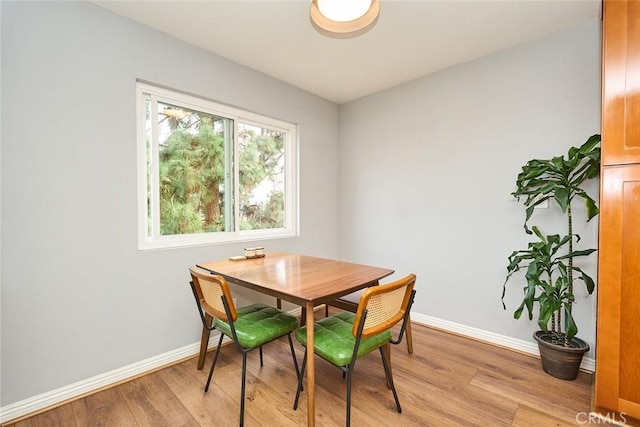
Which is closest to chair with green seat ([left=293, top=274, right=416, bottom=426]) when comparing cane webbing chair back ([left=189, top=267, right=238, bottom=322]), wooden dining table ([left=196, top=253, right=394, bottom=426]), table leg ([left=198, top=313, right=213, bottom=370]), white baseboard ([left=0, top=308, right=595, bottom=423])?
wooden dining table ([left=196, top=253, right=394, bottom=426])

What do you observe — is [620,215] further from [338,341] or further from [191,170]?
[191,170]

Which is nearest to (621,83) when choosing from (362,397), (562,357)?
(562,357)

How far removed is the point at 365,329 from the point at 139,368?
5.81 feet

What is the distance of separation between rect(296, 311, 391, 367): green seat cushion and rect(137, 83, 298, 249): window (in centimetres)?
135

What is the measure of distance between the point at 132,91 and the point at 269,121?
126 centimetres

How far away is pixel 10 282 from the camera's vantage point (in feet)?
5.13

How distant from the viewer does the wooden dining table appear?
1.37 meters

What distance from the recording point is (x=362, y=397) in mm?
1733

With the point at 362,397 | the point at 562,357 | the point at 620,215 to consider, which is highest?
the point at 620,215

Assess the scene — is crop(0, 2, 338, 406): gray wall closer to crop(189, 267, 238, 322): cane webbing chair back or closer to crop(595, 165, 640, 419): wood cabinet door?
crop(189, 267, 238, 322): cane webbing chair back

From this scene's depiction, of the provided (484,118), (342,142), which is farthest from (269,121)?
(484,118)

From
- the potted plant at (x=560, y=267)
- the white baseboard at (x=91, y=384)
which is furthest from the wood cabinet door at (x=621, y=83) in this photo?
the white baseboard at (x=91, y=384)

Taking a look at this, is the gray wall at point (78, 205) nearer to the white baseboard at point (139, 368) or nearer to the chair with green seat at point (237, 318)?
the white baseboard at point (139, 368)

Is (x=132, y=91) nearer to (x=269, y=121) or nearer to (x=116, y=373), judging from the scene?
(x=269, y=121)
